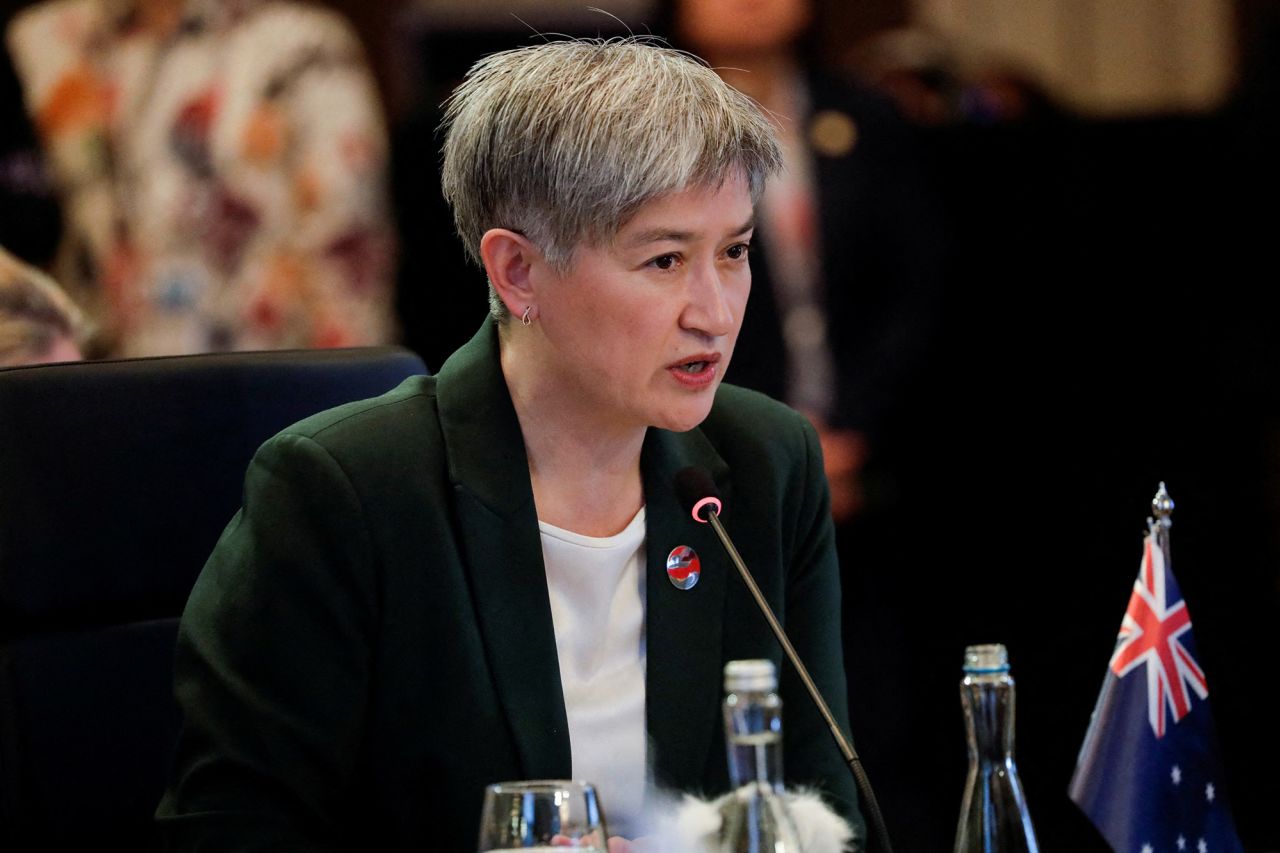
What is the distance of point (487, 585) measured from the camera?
4.76 ft

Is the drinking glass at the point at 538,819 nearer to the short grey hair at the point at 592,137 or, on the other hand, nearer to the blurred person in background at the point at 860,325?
the short grey hair at the point at 592,137

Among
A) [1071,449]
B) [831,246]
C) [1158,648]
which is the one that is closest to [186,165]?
[831,246]

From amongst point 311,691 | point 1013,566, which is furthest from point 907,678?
point 311,691

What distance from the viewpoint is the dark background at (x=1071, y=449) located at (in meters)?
2.92

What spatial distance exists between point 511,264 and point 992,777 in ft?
2.15

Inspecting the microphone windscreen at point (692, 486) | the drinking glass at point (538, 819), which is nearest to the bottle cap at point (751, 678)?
the drinking glass at point (538, 819)

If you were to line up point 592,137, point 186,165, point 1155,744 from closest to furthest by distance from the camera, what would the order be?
point 1155,744 < point 592,137 < point 186,165

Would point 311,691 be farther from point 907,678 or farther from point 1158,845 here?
point 907,678

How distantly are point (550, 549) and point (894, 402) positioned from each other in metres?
1.40

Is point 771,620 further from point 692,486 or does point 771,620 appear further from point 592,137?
point 592,137

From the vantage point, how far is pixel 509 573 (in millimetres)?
1462

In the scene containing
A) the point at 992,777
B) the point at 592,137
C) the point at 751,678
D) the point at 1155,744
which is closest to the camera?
the point at 751,678

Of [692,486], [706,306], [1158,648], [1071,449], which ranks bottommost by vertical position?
[1071,449]

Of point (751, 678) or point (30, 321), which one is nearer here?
point (751, 678)
